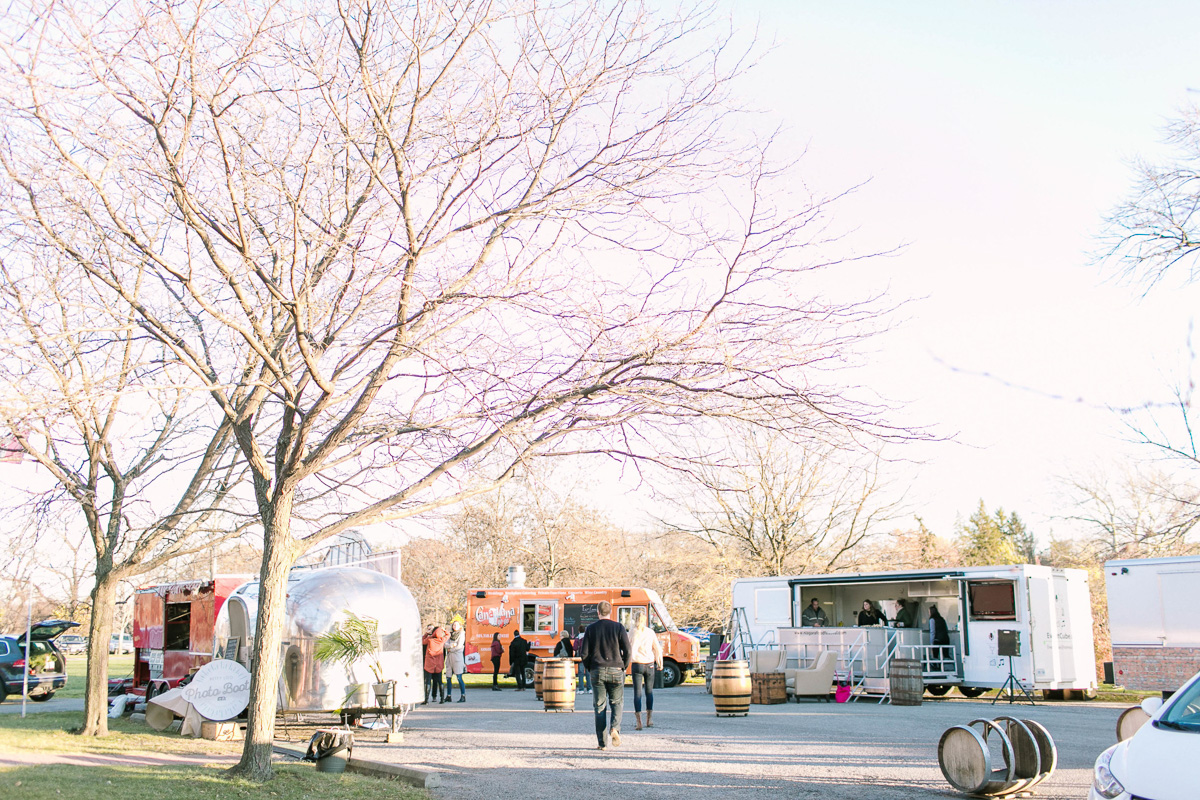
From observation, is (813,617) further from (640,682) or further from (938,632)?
(640,682)

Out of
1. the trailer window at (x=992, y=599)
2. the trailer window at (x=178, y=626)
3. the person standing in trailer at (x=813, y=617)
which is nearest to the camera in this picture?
the trailer window at (x=178, y=626)

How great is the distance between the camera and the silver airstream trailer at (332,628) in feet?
45.0

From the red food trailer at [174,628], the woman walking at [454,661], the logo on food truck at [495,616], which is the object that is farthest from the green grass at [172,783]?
the logo on food truck at [495,616]

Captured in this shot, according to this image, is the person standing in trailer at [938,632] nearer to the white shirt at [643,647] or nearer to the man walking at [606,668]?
the white shirt at [643,647]

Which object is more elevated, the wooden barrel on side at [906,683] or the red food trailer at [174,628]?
the red food trailer at [174,628]

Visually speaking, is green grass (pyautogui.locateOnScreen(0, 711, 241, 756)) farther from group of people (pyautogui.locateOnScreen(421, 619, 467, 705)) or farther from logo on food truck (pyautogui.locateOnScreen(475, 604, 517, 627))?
logo on food truck (pyautogui.locateOnScreen(475, 604, 517, 627))

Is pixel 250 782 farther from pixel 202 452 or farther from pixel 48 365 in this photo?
pixel 202 452

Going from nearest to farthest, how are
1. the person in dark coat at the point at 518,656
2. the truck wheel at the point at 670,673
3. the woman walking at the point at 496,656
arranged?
the person in dark coat at the point at 518,656 → the truck wheel at the point at 670,673 → the woman walking at the point at 496,656

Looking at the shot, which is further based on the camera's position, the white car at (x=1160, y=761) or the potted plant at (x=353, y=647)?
the potted plant at (x=353, y=647)

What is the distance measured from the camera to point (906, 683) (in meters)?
18.6

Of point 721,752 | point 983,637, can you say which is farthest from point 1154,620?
point 721,752

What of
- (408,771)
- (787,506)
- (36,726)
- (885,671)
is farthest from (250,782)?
(787,506)

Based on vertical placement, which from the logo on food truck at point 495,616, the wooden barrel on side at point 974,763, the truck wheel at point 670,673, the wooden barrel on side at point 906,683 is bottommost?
the truck wheel at point 670,673

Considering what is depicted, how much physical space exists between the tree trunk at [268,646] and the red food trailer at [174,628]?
26.2 ft
